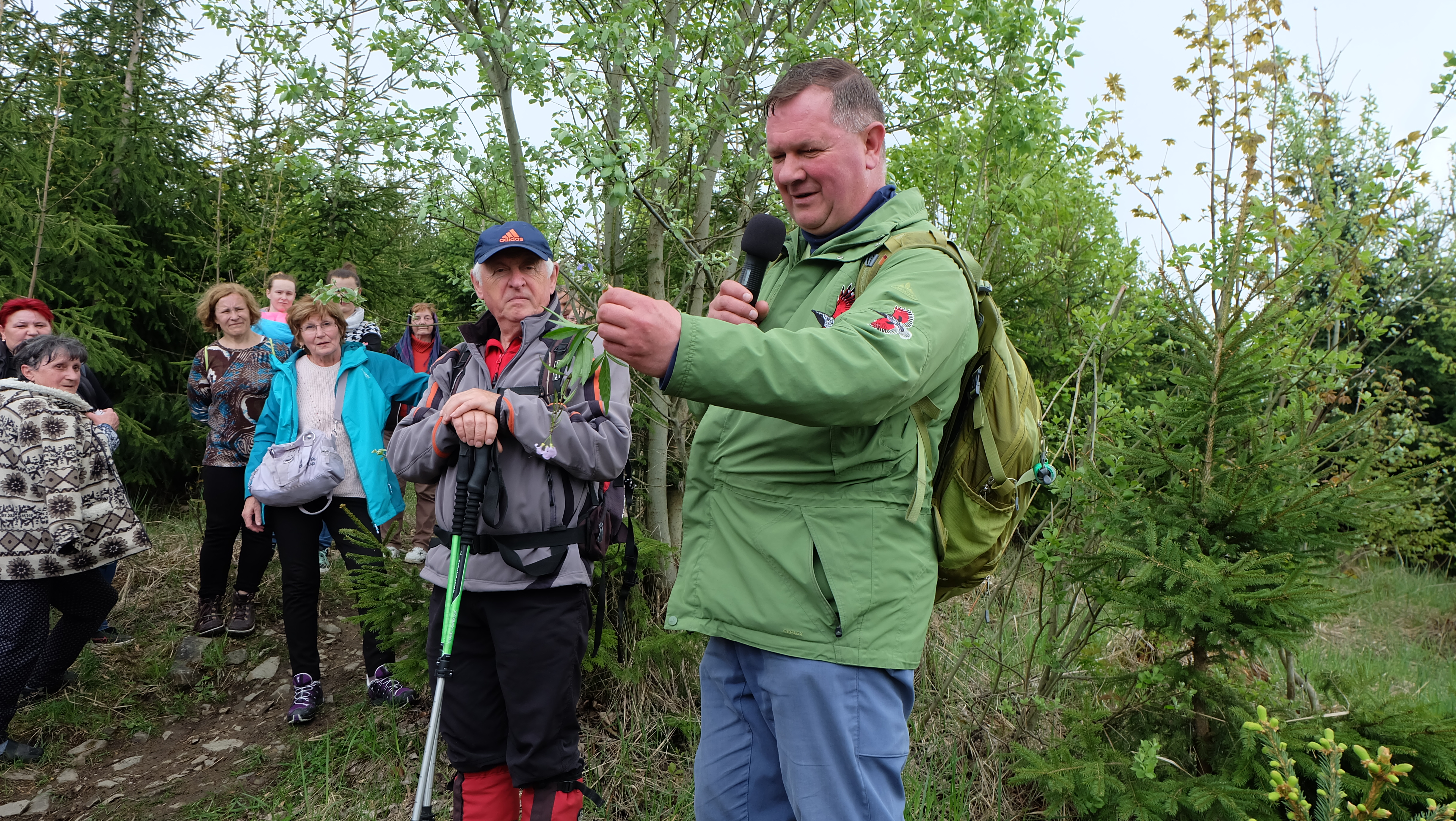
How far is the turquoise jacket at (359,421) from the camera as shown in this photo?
458cm

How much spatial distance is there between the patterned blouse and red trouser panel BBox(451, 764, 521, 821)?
3.07m

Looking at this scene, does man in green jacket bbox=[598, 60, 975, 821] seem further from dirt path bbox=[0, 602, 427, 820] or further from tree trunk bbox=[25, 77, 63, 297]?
tree trunk bbox=[25, 77, 63, 297]

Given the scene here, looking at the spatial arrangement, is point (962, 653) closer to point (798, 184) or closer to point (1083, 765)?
point (1083, 765)

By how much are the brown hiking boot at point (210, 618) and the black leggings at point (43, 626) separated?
0.68 m

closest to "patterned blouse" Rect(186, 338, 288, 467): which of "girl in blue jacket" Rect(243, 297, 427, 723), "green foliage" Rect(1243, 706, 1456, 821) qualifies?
"girl in blue jacket" Rect(243, 297, 427, 723)

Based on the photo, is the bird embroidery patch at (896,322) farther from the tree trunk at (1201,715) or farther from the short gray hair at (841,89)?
the tree trunk at (1201,715)

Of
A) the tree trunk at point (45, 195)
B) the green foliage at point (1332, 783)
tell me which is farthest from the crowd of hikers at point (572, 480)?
the tree trunk at point (45, 195)

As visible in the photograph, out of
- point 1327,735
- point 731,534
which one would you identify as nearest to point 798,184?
point 731,534

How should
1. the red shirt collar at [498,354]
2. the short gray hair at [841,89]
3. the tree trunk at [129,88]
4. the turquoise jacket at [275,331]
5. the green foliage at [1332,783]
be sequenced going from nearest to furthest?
the green foliage at [1332,783], the short gray hair at [841,89], the red shirt collar at [498,354], the turquoise jacket at [275,331], the tree trunk at [129,88]

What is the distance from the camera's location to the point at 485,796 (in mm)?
3025

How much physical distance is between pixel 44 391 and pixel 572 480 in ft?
10.8

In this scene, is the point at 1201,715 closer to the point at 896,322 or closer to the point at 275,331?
the point at 896,322

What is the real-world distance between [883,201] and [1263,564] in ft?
6.18

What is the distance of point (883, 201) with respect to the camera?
2051 millimetres
